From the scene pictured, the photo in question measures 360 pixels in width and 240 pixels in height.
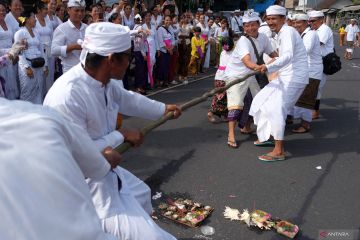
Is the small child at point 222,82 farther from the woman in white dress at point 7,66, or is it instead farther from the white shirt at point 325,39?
the woman in white dress at point 7,66

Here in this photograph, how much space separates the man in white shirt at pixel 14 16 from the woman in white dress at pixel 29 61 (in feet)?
0.40

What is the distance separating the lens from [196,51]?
11.7m

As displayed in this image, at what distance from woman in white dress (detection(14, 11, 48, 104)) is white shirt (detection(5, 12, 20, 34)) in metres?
0.11

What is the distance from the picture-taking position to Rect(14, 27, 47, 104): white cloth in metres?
6.06

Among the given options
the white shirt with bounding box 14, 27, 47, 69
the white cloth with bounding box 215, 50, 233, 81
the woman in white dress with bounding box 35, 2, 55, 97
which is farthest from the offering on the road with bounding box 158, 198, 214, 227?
the woman in white dress with bounding box 35, 2, 55, 97

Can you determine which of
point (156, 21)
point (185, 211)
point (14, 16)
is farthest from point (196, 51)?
point (185, 211)

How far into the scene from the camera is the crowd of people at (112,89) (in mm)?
1127

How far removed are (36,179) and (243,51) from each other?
4544 mm

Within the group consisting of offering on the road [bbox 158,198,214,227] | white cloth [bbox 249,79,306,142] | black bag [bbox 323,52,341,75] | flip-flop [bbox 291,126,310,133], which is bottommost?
flip-flop [bbox 291,126,310,133]

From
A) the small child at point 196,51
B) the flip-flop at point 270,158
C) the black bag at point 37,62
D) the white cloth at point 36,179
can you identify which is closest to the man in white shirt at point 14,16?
the black bag at point 37,62

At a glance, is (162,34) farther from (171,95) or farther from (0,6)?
(0,6)

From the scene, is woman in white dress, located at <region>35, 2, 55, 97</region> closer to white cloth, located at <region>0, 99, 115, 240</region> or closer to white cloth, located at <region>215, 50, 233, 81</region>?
white cloth, located at <region>215, 50, 233, 81</region>

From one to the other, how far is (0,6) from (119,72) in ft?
15.4

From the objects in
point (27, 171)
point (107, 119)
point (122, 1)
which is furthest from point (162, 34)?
point (27, 171)
